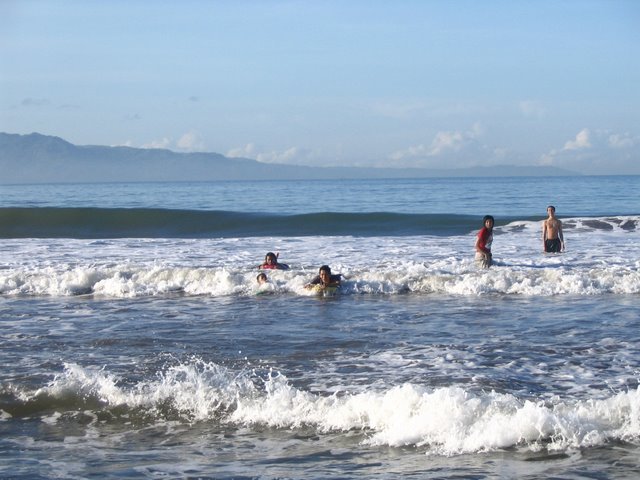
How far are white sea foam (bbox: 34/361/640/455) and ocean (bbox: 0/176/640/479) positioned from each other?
0.02m

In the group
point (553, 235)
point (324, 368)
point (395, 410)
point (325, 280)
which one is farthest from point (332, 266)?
point (395, 410)

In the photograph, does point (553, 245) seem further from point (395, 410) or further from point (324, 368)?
point (395, 410)

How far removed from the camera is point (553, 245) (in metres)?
20.1

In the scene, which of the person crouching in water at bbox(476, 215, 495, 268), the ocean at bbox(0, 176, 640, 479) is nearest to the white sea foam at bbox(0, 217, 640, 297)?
the ocean at bbox(0, 176, 640, 479)

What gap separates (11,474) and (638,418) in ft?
16.8

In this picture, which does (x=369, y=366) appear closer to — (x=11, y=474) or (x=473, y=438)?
(x=473, y=438)

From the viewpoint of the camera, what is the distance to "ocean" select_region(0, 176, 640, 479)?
269 inches

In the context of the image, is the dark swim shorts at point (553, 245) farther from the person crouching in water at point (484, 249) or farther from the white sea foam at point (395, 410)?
the white sea foam at point (395, 410)

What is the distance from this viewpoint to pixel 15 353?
10.5 metres

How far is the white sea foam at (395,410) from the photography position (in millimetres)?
6988

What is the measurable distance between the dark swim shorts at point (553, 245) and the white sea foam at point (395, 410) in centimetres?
1221

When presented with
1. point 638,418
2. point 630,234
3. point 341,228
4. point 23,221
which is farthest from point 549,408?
point 23,221

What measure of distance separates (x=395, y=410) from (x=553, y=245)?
1355cm

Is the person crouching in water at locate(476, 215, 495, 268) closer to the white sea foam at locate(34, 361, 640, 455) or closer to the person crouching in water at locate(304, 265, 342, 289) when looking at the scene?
the person crouching in water at locate(304, 265, 342, 289)
